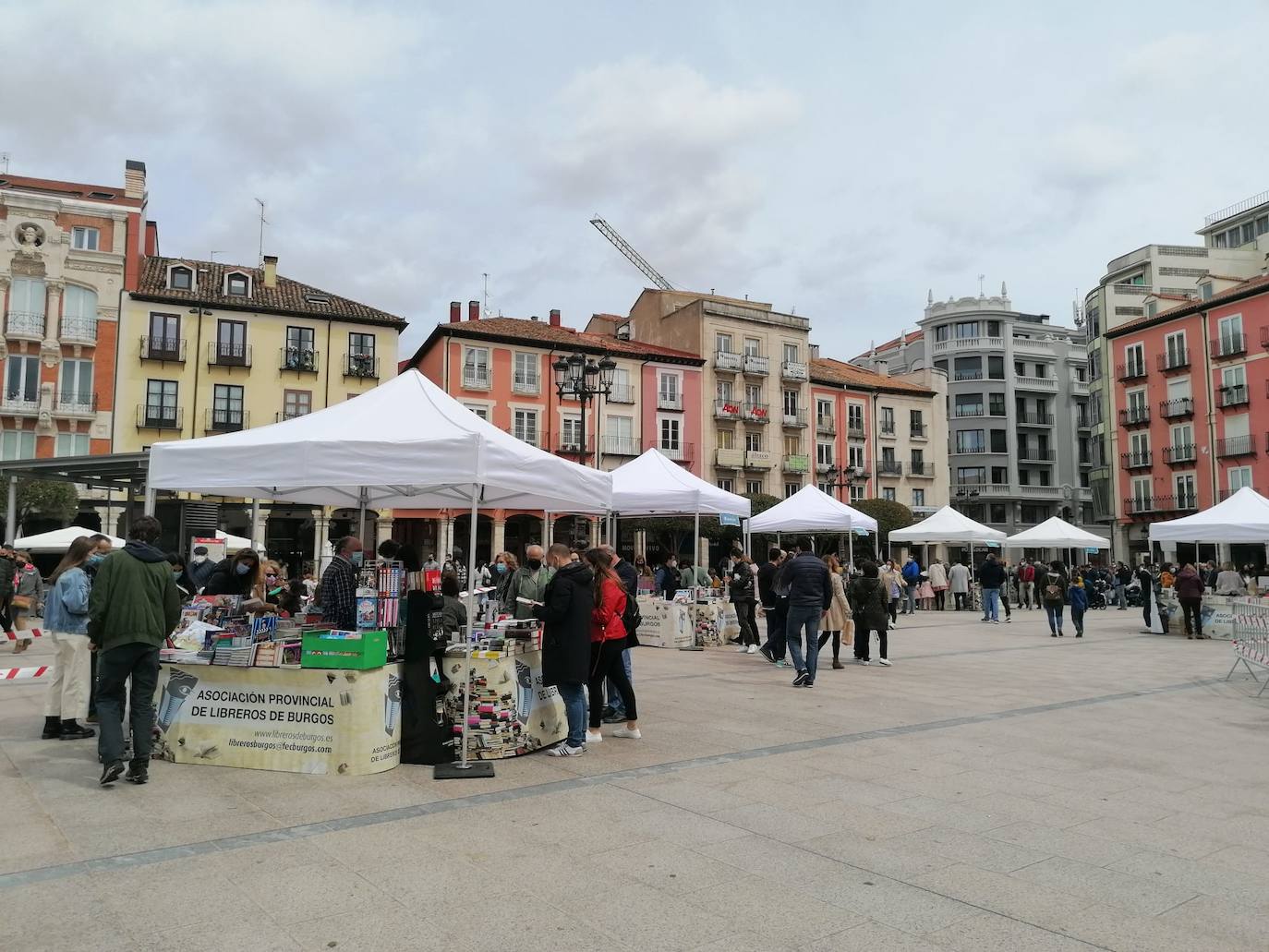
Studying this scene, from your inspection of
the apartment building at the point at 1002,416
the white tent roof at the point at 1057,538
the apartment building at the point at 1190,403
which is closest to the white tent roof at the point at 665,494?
the white tent roof at the point at 1057,538

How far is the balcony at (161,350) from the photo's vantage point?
120 feet

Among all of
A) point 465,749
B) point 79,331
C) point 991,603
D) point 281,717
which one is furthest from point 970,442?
point 281,717

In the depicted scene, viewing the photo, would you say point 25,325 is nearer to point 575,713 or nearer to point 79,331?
point 79,331

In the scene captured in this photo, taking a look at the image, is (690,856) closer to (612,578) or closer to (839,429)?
(612,578)

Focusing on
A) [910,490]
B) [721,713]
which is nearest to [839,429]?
[910,490]

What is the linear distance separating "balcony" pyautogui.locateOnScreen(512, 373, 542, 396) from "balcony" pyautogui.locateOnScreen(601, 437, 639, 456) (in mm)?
4419

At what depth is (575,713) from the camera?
719 centimetres

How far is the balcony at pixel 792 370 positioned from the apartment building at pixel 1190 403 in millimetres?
17056

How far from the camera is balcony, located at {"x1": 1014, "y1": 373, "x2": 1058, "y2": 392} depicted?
66125mm

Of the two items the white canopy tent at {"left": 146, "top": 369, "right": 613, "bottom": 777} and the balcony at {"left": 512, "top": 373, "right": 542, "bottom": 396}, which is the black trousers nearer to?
the white canopy tent at {"left": 146, "top": 369, "right": 613, "bottom": 777}

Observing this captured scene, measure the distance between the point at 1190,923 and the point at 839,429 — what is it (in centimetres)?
5021

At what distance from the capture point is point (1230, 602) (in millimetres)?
18672

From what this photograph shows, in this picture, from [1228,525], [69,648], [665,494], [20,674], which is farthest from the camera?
[1228,525]

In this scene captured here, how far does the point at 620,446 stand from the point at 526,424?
5.20 m
